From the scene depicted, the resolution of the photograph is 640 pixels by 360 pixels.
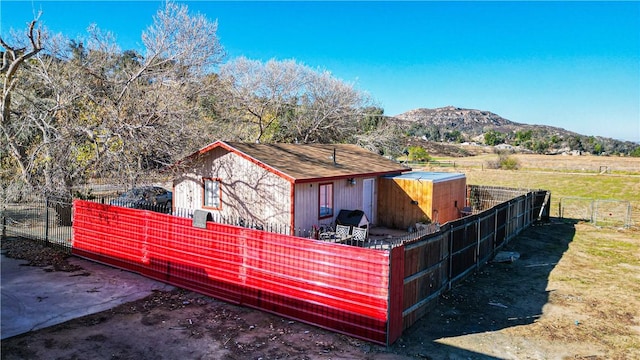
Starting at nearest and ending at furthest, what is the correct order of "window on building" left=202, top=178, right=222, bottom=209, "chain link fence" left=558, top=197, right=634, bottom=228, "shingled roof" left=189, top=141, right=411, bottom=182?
"shingled roof" left=189, top=141, right=411, bottom=182 < "window on building" left=202, top=178, right=222, bottom=209 < "chain link fence" left=558, top=197, right=634, bottom=228

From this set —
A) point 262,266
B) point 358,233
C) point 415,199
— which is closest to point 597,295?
point 358,233

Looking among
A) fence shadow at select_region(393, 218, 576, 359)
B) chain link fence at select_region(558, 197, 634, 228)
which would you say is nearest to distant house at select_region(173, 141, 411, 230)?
fence shadow at select_region(393, 218, 576, 359)

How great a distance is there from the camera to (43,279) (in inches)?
398

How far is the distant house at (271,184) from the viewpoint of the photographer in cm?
1334

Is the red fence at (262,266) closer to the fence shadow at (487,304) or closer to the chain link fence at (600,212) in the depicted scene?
the fence shadow at (487,304)

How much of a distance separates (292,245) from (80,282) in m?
5.91

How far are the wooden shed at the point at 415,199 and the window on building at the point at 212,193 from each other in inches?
277

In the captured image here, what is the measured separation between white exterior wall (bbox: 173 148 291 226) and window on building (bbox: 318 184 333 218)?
5.59 ft

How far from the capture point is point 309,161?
613 inches

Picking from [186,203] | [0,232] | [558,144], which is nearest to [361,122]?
[186,203]

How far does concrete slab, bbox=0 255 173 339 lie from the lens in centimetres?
784

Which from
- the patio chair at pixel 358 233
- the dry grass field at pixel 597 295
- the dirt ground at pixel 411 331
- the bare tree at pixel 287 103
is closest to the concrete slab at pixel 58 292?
the dirt ground at pixel 411 331

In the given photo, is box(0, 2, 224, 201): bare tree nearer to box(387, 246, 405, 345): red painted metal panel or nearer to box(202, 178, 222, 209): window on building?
box(202, 178, 222, 209): window on building

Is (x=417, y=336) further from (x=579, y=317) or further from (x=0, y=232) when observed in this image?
(x=0, y=232)
